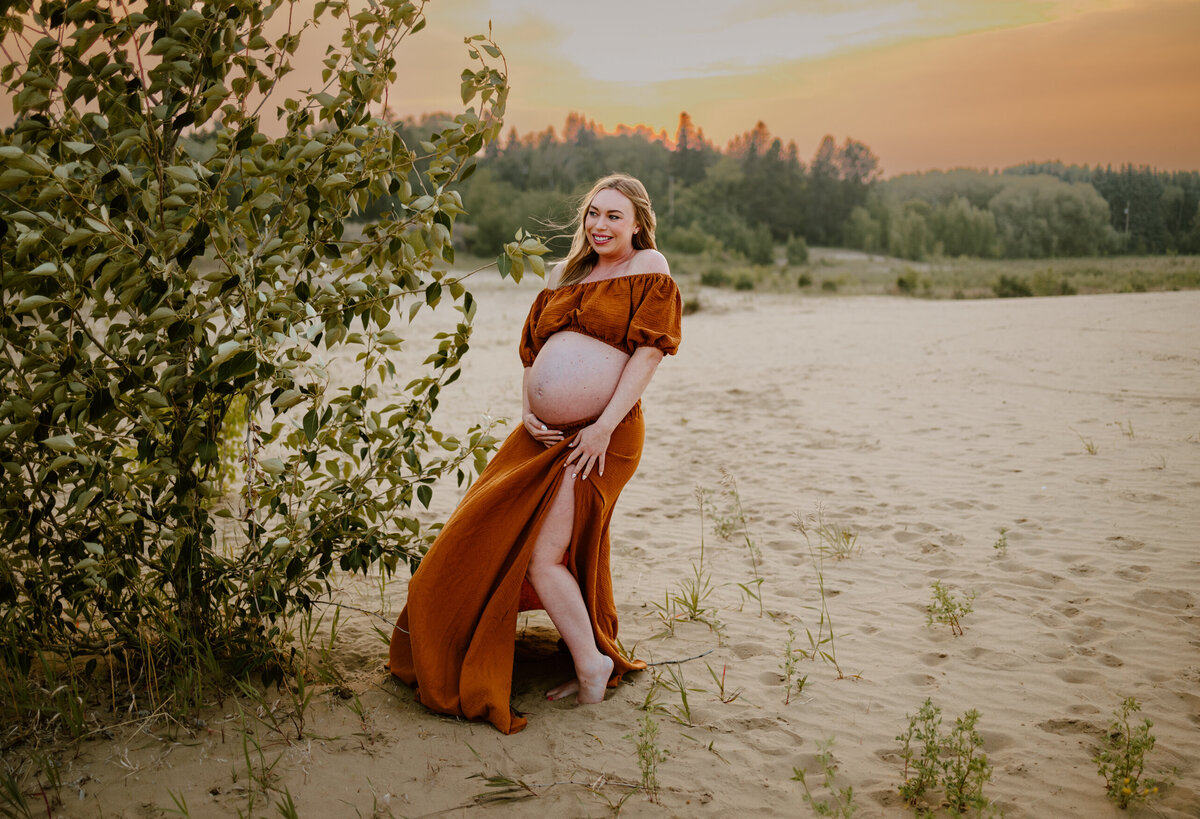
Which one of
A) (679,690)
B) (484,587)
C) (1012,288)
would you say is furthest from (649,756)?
(1012,288)

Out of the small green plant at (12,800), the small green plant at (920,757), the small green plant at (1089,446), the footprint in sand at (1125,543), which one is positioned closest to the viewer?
the small green plant at (12,800)

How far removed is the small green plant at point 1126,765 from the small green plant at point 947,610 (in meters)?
1.03

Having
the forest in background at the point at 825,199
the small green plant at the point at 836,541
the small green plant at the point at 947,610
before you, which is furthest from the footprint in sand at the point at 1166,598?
the forest in background at the point at 825,199

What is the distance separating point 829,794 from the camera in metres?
2.84

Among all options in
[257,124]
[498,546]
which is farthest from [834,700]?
[257,124]

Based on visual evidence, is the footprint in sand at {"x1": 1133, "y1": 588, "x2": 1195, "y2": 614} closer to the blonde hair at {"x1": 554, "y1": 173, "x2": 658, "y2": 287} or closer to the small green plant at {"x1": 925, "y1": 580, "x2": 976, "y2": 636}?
the small green plant at {"x1": 925, "y1": 580, "x2": 976, "y2": 636}

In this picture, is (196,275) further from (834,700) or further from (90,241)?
(834,700)

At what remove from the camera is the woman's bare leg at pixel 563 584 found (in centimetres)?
324

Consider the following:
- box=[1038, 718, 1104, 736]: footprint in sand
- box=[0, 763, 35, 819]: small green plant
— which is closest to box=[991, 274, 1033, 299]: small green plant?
box=[1038, 718, 1104, 736]: footprint in sand

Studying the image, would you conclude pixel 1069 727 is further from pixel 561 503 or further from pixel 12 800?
pixel 12 800

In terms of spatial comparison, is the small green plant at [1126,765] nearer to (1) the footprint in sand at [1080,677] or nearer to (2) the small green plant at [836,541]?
(1) the footprint in sand at [1080,677]

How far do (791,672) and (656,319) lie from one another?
1684 millimetres

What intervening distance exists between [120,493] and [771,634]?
2.97 m

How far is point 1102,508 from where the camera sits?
222 inches
